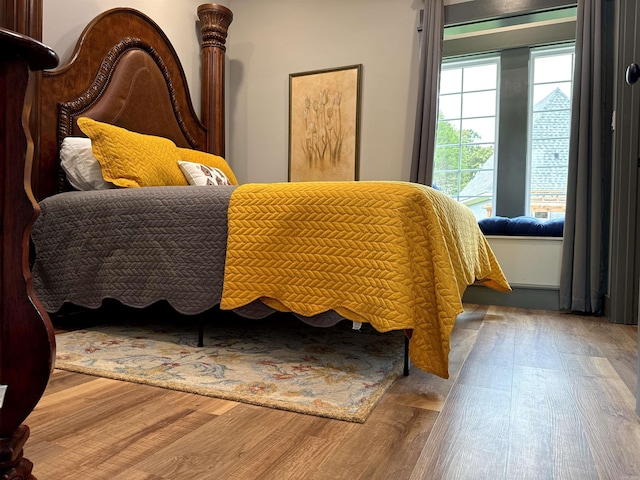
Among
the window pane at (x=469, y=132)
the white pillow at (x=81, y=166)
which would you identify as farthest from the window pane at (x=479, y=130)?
the white pillow at (x=81, y=166)

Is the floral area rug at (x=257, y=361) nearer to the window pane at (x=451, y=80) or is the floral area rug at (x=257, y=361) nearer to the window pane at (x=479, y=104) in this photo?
the window pane at (x=479, y=104)

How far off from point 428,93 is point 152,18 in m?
2.00

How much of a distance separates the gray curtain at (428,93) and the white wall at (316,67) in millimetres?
175

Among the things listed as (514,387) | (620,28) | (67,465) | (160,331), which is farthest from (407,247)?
(620,28)

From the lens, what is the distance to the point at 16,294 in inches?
28.7

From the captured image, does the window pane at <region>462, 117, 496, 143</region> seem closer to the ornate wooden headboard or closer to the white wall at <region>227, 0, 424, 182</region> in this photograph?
the white wall at <region>227, 0, 424, 182</region>

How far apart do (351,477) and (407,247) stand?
0.75 meters

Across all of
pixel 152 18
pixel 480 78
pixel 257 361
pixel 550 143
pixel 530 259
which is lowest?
pixel 257 361

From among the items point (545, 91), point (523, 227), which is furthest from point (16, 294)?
point (545, 91)

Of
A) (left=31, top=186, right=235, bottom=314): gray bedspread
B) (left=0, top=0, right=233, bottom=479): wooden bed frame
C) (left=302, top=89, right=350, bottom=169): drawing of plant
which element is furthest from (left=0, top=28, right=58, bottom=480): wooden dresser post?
(left=302, top=89, right=350, bottom=169): drawing of plant

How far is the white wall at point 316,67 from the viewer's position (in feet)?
11.7

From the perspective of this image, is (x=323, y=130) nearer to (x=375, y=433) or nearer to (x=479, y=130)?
(x=479, y=130)

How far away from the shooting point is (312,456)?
0.99 metres

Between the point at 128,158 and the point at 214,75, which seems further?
the point at 214,75
